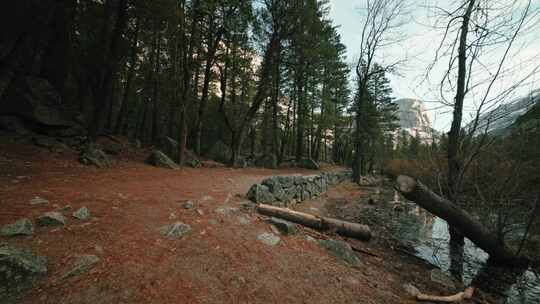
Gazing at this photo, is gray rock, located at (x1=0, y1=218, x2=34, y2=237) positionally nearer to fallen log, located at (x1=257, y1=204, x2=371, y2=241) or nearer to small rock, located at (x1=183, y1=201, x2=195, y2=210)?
small rock, located at (x1=183, y1=201, x2=195, y2=210)

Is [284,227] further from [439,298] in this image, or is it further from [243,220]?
[439,298]

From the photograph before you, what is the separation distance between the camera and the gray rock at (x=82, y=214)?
2449mm

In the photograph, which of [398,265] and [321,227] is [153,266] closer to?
[321,227]

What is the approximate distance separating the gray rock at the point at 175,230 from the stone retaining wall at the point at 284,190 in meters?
1.93

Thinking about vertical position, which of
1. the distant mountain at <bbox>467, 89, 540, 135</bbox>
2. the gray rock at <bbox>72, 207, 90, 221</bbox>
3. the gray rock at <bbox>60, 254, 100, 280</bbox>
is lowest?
the gray rock at <bbox>60, 254, 100, 280</bbox>

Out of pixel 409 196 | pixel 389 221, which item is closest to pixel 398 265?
pixel 409 196

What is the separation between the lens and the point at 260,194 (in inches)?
181

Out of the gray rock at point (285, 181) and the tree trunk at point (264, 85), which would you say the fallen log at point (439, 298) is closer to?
the gray rock at point (285, 181)

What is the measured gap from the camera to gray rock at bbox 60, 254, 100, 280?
1.65 meters

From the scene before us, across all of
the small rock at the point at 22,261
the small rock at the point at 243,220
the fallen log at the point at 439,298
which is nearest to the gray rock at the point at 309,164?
the small rock at the point at 243,220

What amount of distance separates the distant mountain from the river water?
2.26 meters

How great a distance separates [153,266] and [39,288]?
0.72 m

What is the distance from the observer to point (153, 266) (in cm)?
191

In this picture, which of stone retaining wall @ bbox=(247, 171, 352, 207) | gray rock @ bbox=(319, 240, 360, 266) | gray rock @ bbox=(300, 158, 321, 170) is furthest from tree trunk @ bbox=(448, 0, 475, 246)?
gray rock @ bbox=(300, 158, 321, 170)
